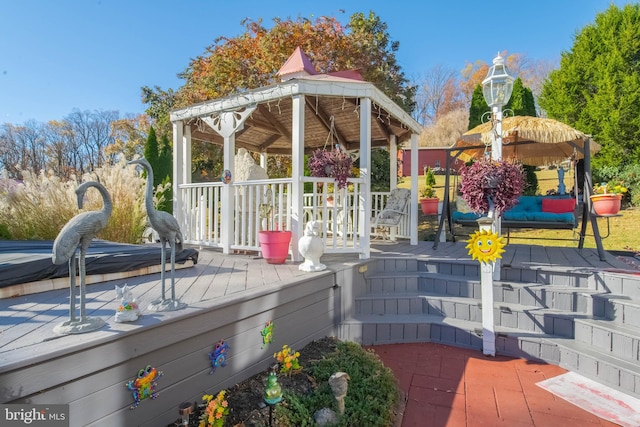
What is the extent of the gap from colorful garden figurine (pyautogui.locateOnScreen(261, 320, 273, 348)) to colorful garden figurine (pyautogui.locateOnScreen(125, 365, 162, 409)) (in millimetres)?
758

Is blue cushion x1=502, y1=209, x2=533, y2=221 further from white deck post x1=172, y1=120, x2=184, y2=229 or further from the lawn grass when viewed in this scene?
white deck post x1=172, y1=120, x2=184, y2=229

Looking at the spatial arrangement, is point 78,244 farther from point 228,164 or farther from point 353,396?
point 228,164

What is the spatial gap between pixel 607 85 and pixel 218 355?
12.3 meters

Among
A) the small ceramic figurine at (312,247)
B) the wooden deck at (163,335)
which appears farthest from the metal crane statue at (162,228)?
the small ceramic figurine at (312,247)

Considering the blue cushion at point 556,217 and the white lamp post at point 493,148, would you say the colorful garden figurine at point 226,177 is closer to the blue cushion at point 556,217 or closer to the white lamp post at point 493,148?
the white lamp post at point 493,148

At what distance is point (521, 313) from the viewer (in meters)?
3.09

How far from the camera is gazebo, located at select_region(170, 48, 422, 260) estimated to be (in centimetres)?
392

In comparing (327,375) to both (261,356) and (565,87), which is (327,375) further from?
(565,87)

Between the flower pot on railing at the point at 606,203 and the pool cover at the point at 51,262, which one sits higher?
the flower pot on railing at the point at 606,203

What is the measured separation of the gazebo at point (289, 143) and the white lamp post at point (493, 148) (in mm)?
1283

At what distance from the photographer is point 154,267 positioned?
10.3 ft

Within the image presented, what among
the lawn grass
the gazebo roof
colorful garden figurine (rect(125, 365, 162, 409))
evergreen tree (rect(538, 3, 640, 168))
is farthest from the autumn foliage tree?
colorful garden figurine (rect(125, 365, 162, 409))

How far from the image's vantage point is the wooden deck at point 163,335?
1291 mm

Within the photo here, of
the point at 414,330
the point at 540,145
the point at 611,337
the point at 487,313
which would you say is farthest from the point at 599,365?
the point at 540,145
